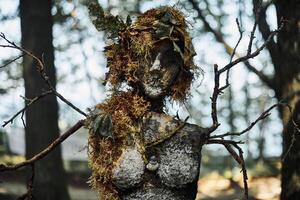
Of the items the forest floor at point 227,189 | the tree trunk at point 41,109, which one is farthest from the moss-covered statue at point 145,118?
the forest floor at point 227,189

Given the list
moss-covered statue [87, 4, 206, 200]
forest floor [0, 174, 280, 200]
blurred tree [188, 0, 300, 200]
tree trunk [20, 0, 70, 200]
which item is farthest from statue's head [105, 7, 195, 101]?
forest floor [0, 174, 280, 200]

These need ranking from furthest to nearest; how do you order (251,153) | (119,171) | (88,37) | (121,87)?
(251,153) < (88,37) < (121,87) < (119,171)

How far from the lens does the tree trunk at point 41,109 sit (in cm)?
438

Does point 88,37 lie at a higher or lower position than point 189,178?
higher

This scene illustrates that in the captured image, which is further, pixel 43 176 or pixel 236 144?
pixel 43 176

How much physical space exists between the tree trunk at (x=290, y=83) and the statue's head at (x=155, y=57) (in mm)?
1306

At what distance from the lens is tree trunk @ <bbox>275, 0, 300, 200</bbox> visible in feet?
9.91

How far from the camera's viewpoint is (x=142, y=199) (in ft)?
5.87

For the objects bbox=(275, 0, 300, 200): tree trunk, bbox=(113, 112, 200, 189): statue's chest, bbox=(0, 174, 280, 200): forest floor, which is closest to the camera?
bbox=(113, 112, 200, 189): statue's chest

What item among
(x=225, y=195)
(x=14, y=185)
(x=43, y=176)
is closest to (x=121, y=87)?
(x=43, y=176)

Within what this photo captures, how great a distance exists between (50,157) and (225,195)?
2.57m

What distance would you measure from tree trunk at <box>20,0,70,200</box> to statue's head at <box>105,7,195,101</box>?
257 centimetres

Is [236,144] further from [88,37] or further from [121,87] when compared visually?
[88,37]

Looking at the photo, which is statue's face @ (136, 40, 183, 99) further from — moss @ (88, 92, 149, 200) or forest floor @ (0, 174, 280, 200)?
forest floor @ (0, 174, 280, 200)
